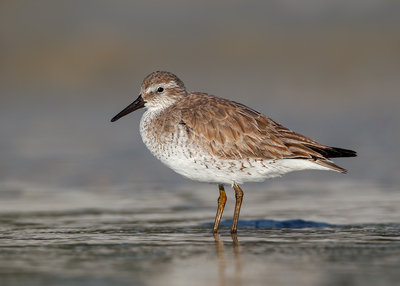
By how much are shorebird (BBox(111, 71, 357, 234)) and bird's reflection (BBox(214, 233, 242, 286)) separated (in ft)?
1.99

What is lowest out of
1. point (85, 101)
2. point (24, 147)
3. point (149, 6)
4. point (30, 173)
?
point (30, 173)

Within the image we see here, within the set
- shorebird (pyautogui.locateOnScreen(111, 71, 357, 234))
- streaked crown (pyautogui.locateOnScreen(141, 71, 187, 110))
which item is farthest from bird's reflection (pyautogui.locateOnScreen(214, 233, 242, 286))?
streaked crown (pyautogui.locateOnScreen(141, 71, 187, 110))

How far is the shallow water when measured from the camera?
19.4 ft

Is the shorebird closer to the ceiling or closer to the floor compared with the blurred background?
closer to the floor

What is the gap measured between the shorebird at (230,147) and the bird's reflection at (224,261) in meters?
0.61

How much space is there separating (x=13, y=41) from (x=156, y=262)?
19347mm

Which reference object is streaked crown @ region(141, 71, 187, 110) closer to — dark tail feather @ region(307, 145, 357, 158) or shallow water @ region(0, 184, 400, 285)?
shallow water @ region(0, 184, 400, 285)

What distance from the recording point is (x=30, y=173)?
1204 centimetres

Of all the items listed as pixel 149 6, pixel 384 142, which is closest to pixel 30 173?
pixel 384 142

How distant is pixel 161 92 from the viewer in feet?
30.7

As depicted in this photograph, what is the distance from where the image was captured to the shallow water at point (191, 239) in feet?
19.4

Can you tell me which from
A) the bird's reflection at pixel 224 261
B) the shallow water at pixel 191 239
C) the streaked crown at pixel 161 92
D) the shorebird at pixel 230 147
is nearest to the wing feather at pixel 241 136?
the shorebird at pixel 230 147

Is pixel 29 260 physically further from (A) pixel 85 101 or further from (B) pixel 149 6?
(B) pixel 149 6

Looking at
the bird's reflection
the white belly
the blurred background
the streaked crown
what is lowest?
the bird's reflection
